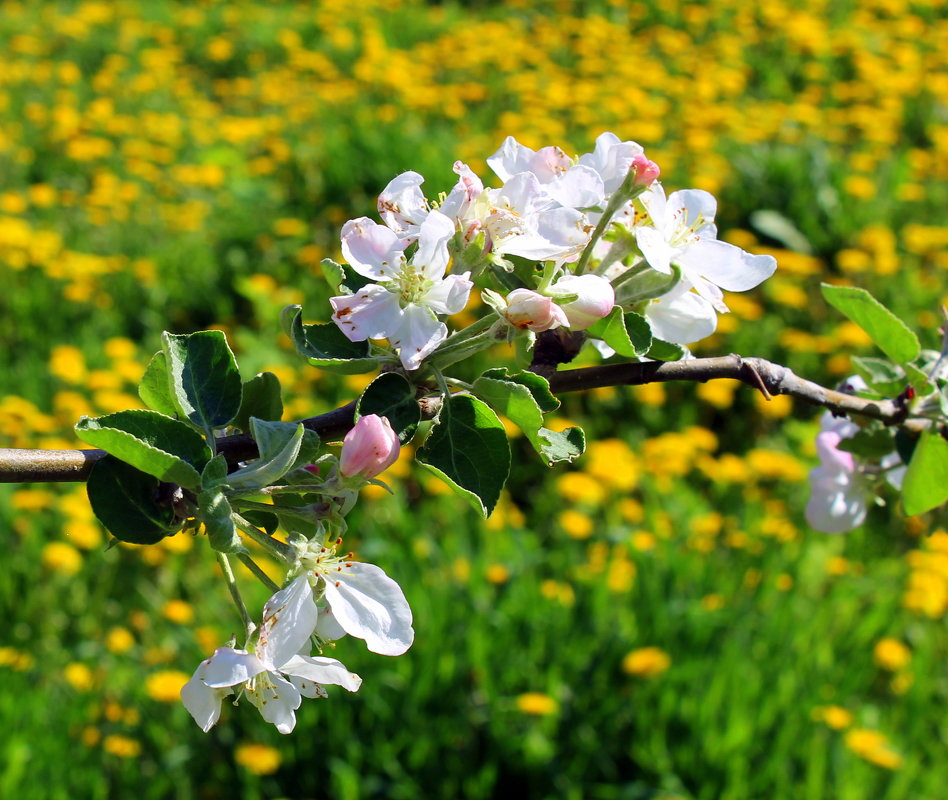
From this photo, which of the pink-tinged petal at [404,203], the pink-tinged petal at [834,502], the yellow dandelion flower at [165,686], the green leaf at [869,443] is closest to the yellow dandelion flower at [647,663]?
the yellow dandelion flower at [165,686]

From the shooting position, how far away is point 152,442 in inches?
21.3

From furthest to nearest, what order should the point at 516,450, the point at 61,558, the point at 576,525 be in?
the point at 516,450
the point at 576,525
the point at 61,558

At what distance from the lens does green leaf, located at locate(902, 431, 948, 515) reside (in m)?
0.74

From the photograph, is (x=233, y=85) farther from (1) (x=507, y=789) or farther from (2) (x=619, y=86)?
(1) (x=507, y=789)

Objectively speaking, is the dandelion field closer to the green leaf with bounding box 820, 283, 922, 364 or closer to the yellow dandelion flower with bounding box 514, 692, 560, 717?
the yellow dandelion flower with bounding box 514, 692, 560, 717

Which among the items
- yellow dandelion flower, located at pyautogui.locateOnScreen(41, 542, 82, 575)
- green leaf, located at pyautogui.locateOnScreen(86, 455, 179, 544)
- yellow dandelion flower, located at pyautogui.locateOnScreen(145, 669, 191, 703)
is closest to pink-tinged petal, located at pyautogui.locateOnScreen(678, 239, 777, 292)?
green leaf, located at pyautogui.locateOnScreen(86, 455, 179, 544)

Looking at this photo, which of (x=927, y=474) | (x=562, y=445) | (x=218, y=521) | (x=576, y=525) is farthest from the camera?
(x=576, y=525)

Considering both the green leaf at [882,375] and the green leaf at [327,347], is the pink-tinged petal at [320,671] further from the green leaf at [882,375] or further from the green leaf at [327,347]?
the green leaf at [882,375]

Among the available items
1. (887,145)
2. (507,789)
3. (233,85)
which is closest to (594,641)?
(507,789)

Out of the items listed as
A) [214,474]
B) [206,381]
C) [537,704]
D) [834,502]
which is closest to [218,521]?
[214,474]

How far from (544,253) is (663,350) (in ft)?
0.42

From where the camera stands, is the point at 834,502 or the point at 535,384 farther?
Result: the point at 834,502

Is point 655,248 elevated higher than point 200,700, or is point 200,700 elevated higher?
point 655,248

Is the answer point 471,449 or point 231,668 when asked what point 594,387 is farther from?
point 231,668
